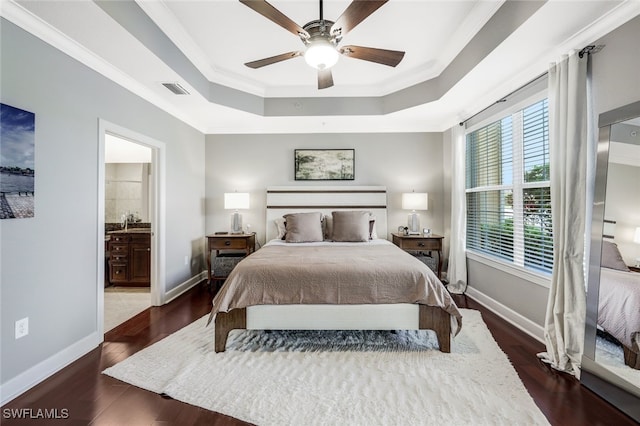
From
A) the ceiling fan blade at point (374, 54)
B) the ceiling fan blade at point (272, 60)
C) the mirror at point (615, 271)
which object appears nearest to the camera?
the mirror at point (615, 271)

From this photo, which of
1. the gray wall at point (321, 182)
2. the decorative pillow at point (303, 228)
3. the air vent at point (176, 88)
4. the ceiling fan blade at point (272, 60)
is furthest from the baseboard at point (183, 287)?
the ceiling fan blade at point (272, 60)

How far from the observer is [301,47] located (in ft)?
10.0

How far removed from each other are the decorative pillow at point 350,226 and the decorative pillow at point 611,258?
234 centimetres

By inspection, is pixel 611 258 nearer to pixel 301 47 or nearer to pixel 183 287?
pixel 301 47

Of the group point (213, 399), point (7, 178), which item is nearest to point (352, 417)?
point (213, 399)

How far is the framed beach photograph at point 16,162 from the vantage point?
1747 millimetres

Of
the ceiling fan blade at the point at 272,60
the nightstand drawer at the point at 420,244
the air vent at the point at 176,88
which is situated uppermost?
the air vent at the point at 176,88

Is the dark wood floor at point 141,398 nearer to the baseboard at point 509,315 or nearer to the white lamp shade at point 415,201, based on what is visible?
the baseboard at point 509,315

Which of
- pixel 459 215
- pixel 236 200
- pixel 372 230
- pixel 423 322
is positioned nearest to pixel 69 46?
pixel 236 200

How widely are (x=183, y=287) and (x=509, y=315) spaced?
4.11 meters

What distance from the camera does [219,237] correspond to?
13.4 feet

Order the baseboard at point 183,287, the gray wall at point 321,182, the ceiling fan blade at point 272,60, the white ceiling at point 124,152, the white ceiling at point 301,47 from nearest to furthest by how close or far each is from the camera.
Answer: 1. the white ceiling at point 301,47
2. the ceiling fan blade at point 272,60
3. the baseboard at point 183,287
4. the white ceiling at point 124,152
5. the gray wall at point 321,182

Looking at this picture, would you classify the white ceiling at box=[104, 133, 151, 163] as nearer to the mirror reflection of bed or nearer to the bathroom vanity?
the bathroom vanity

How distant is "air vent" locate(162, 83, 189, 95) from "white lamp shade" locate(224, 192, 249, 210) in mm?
1572
